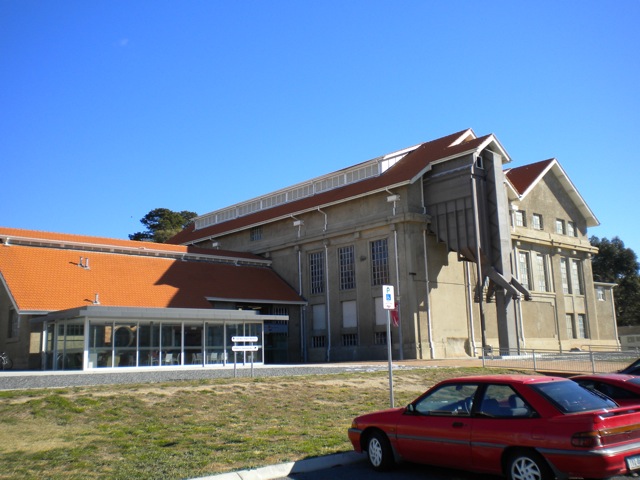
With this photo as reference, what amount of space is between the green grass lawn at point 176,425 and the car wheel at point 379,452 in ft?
3.29

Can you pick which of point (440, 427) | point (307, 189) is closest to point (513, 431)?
point (440, 427)

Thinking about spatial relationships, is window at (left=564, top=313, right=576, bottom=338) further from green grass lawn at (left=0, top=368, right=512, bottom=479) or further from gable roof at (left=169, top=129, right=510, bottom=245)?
green grass lawn at (left=0, top=368, right=512, bottom=479)

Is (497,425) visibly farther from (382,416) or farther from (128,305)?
(128,305)

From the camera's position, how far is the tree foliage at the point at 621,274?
73.1 m

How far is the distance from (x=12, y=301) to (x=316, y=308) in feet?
63.2

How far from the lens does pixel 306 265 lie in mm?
43062

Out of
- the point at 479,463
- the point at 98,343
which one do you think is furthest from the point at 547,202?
the point at 479,463

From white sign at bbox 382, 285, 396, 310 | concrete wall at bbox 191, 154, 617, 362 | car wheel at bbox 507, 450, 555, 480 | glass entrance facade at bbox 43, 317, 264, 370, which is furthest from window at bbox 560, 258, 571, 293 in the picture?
car wheel at bbox 507, 450, 555, 480

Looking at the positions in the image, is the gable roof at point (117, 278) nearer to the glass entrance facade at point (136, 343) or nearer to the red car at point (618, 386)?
the glass entrance facade at point (136, 343)

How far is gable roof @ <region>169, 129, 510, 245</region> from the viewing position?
37.6m

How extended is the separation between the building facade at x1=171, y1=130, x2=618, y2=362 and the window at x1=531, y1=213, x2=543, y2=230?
0.08m

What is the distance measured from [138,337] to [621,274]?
216 ft

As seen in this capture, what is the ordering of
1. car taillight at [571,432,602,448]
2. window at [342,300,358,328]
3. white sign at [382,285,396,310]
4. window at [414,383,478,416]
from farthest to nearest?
window at [342,300,358,328], white sign at [382,285,396,310], window at [414,383,478,416], car taillight at [571,432,602,448]

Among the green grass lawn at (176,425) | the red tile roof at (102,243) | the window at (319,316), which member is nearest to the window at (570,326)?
the window at (319,316)
